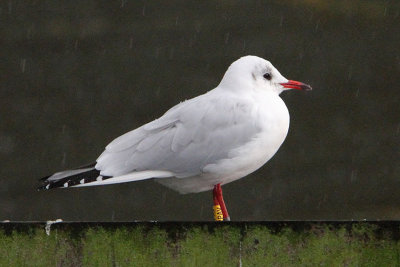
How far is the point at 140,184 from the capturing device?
806 cm

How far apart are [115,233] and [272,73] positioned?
116 cm

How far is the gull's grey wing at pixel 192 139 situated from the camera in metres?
3.31

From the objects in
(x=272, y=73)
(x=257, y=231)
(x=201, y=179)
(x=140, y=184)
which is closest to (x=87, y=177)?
(x=201, y=179)

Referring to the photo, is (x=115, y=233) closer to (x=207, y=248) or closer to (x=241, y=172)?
(x=207, y=248)

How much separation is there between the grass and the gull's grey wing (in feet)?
2.69

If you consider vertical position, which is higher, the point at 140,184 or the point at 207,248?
the point at 140,184

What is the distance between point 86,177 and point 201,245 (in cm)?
93

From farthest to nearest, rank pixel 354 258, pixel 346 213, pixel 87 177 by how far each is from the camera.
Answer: pixel 346 213 → pixel 87 177 → pixel 354 258

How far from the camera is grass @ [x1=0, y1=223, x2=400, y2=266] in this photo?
2371 millimetres

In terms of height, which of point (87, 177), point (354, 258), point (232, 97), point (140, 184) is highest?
point (140, 184)

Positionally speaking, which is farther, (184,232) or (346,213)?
(346,213)

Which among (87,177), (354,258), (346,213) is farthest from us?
(346,213)

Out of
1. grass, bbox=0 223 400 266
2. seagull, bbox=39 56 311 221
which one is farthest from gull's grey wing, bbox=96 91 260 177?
grass, bbox=0 223 400 266

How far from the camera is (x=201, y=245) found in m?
2.41
